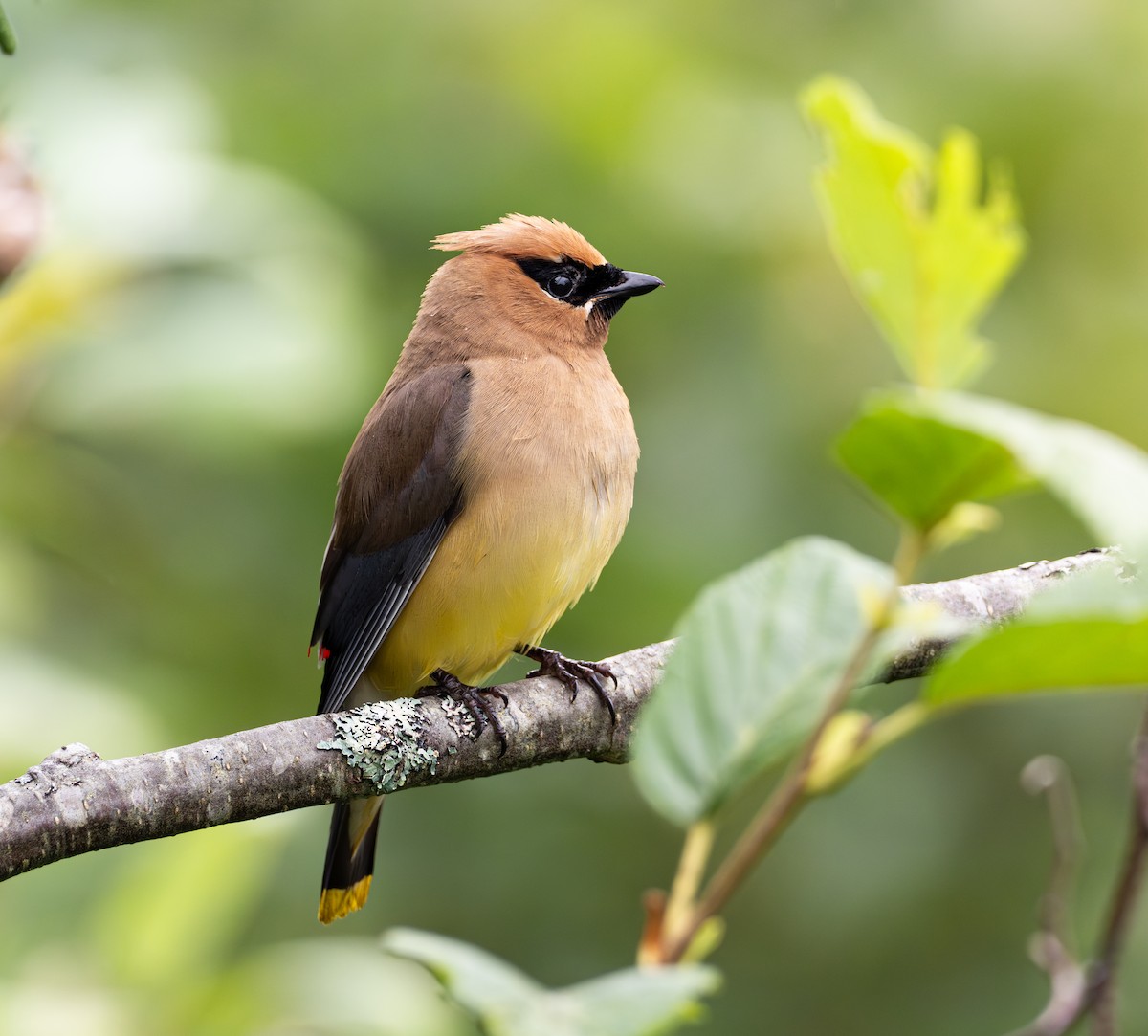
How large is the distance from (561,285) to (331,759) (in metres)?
2.16

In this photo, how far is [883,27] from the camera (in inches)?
271

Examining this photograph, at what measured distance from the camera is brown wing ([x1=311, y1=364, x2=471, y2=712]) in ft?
13.5

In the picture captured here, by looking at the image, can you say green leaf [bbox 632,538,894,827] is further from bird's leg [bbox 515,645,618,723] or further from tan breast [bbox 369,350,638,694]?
tan breast [bbox 369,350,638,694]

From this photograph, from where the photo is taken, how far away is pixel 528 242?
4.62 meters

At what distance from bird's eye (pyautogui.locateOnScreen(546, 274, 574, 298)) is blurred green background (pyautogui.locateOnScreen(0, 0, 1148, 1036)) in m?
0.65

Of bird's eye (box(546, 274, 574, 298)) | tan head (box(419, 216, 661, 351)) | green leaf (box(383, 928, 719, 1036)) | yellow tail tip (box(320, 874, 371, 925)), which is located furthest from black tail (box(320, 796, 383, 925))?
green leaf (box(383, 928, 719, 1036))

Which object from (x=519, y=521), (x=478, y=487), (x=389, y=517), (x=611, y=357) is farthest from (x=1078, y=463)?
(x=611, y=357)

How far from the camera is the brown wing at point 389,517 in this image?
13.5ft

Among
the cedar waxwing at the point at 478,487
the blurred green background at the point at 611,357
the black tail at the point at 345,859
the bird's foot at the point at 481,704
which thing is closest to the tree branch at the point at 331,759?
the bird's foot at the point at 481,704

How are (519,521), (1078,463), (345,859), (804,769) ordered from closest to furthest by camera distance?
(1078,463), (804,769), (519,521), (345,859)

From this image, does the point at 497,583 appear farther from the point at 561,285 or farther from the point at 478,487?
the point at 561,285

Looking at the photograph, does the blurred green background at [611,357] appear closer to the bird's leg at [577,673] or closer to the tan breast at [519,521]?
the tan breast at [519,521]

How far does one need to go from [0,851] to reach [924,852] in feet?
13.5

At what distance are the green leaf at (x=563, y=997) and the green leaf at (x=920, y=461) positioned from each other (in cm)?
39
